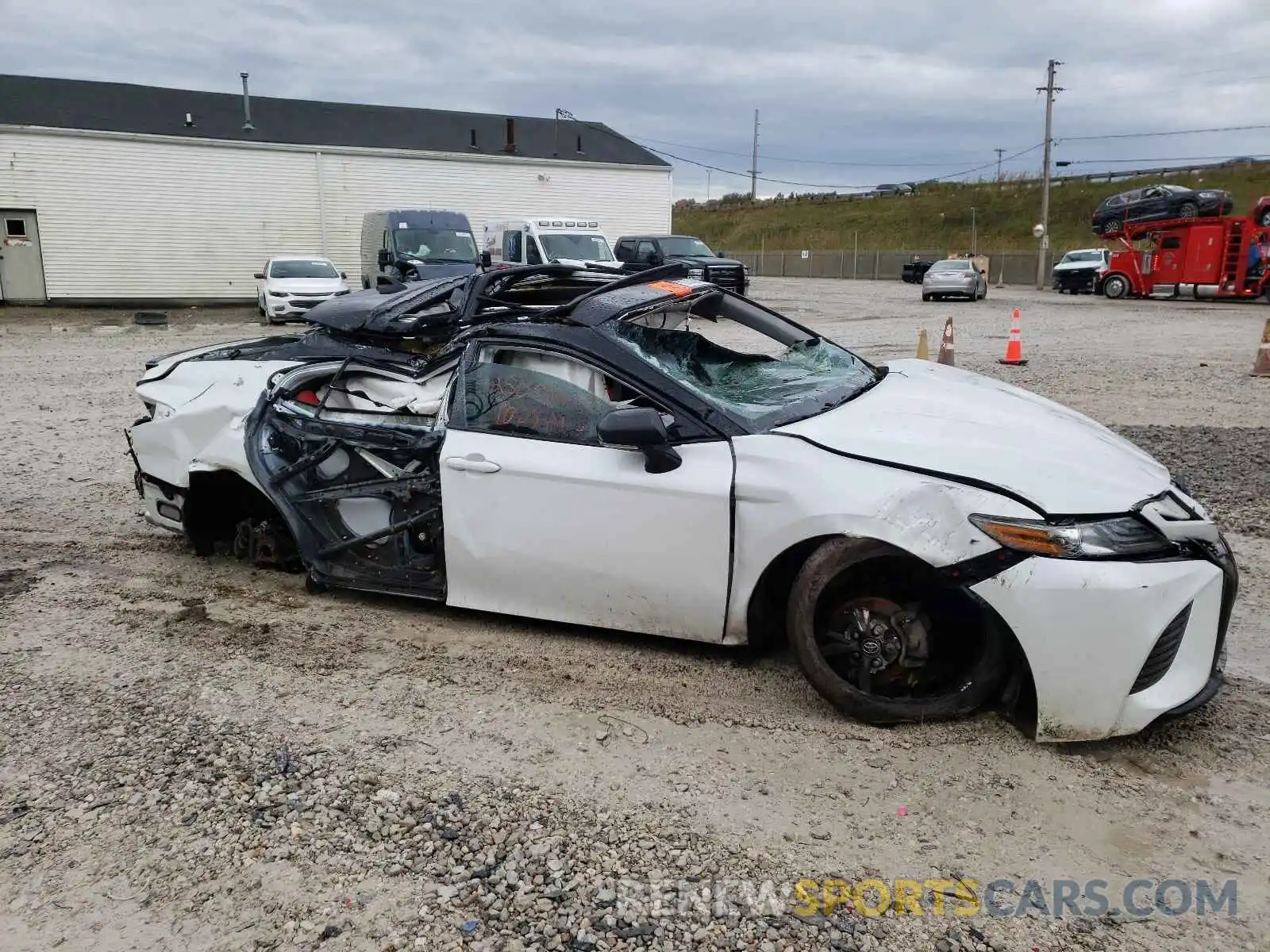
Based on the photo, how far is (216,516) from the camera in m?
5.25

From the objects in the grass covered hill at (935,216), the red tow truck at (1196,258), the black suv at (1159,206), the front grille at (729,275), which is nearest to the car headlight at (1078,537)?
the front grille at (729,275)

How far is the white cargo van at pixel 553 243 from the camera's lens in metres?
21.1

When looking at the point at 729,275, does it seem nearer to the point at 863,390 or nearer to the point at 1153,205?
the point at 1153,205

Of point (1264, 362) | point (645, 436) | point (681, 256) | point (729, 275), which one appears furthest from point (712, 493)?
point (681, 256)

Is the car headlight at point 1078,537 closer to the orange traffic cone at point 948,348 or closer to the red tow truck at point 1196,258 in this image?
the orange traffic cone at point 948,348

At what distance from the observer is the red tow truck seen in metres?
27.0

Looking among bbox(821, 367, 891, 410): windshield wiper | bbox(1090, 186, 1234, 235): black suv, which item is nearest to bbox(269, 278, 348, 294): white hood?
bbox(821, 367, 891, 410): windshield wiper

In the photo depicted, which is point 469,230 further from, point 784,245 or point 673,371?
point 784,245

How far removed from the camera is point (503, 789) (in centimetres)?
307

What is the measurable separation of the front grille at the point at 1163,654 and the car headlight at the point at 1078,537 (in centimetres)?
23

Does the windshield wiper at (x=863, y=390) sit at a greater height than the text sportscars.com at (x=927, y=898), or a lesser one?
greater

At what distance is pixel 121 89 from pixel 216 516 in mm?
32864

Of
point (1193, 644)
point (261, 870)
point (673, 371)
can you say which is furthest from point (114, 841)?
point (1193, 644)

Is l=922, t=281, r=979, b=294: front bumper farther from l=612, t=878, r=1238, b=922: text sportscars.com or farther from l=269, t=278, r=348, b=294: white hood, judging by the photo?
l=612, t=878, r=1238, b=922: text sportscars.com
